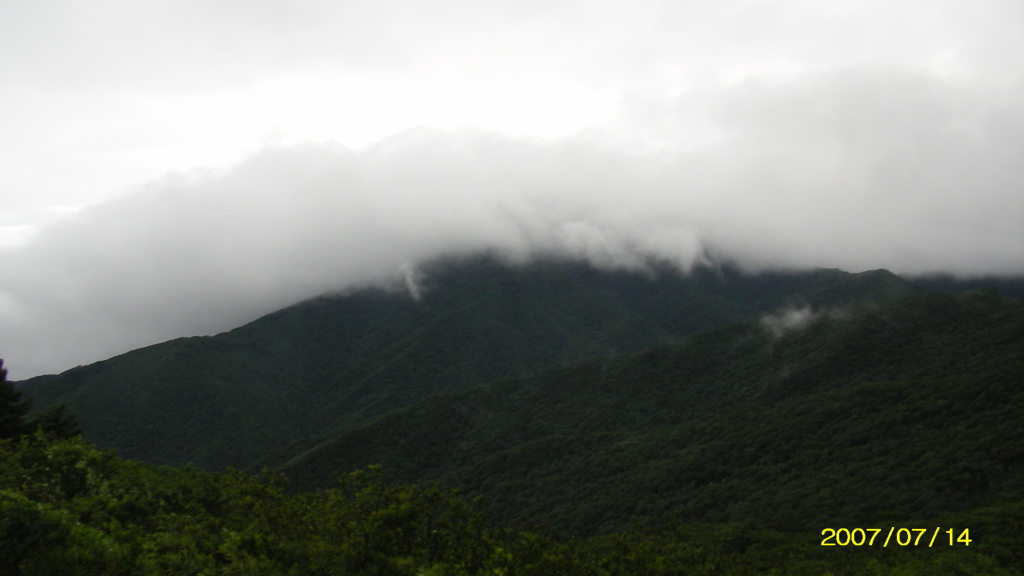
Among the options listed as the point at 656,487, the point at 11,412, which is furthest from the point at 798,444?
the point at 11,412

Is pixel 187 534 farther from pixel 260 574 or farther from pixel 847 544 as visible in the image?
pixel 847 544

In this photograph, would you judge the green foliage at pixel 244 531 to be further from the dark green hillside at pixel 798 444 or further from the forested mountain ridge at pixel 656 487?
the dark green hillside at pixel 798 444

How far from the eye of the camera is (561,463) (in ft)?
536

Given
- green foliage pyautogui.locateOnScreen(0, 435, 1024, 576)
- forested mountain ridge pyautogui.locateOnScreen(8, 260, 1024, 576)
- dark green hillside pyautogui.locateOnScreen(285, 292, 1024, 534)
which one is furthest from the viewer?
dark green hillside pyautogui.locateOnScreen(285, 292, 1024, 534)

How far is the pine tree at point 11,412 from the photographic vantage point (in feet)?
169

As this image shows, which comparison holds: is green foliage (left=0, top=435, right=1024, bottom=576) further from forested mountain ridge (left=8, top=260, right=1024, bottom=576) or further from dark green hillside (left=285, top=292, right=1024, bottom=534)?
dark green hillside (left=285, top=292, right=1024, bottom=534)

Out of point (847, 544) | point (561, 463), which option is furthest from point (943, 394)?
point (561, 463)
